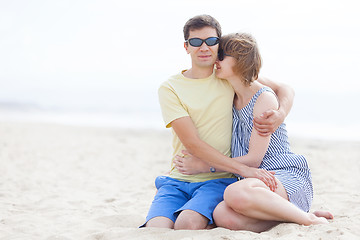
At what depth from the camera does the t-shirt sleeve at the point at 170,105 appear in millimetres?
3453

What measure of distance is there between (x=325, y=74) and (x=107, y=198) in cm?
2794

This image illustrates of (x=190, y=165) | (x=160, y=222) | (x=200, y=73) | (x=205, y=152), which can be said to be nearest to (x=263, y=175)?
(x=205, y=152)

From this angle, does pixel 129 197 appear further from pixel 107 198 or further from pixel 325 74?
pixel 325 74

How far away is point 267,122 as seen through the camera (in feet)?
10.6

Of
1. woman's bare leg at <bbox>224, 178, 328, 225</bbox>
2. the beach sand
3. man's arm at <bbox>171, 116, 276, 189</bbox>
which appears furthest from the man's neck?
the beach sand

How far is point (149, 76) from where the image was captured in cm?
4022

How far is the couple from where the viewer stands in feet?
10.5

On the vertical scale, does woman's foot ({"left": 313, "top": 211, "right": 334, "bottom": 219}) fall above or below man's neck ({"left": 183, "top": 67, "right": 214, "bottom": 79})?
below

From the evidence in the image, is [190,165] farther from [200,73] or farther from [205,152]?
[200,73]

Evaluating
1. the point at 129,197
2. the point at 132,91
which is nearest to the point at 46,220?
the point at 129,197

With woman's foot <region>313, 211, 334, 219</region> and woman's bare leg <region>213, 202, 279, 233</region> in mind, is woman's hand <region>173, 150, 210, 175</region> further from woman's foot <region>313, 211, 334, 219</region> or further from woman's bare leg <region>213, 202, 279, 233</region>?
woman's foot <region>313, 211, 334, 219</region>

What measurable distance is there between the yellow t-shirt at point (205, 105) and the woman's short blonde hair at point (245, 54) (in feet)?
0.78

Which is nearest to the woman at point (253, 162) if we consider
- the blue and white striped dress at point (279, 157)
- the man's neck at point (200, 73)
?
the blue and white striped dress at point (279, 157)

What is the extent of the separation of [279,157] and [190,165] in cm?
71
